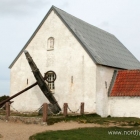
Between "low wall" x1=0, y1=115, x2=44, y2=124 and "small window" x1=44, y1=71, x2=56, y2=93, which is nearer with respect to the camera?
"low wall" x1=0, y1=115, x2=44, y2=124

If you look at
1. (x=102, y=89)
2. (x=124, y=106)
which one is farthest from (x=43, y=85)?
(x=124, y=106)

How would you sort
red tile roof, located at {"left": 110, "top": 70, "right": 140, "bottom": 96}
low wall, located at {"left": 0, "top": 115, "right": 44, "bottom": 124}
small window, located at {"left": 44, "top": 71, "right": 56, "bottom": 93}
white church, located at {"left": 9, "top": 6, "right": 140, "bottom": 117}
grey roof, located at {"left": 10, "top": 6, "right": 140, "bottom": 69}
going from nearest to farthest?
low wall, located at {"left": 0, "top": 115, "right": 44, "bottom": 124}
white church, located at {"left": 9, "top": 6, "right": 140, "bottom": 117}
red tile roof, located at {"left": 110, "top": 70, "right": 140, "bottom": 96}
grey roof, located at {"left": 10, "top": 6, "right": 140, "bottom": 69}
small window, located at {"left": 44, "top": 71, "right": 56, "bottom": 93}

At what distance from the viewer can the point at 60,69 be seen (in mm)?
26891

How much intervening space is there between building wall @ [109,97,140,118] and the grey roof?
3.10m

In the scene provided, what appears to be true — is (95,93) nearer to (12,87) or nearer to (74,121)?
(74,121)

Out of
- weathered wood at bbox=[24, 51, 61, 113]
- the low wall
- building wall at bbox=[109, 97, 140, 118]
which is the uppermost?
weathered wood at bbox=[24, 51, 61, 113]

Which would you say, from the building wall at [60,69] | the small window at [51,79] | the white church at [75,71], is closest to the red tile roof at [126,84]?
the white church at [75,71]

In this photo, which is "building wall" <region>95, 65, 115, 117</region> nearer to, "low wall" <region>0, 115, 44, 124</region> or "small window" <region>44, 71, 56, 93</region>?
"small window" <region>44, 71, 56, 93</region>

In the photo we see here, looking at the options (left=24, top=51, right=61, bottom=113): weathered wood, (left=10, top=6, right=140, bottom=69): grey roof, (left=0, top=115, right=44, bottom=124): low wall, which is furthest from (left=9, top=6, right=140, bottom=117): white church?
(left=0, top=115, right=44, bottom=124): low wall

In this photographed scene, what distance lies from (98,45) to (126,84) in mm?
4660

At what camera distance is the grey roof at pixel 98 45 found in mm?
26084

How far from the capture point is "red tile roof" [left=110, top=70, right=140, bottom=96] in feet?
83.6

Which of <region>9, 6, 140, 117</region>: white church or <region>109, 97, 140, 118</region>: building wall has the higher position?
<region>9, 6, 140, 117</region>: white church

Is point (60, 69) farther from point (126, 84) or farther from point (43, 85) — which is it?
point (126, 84)
